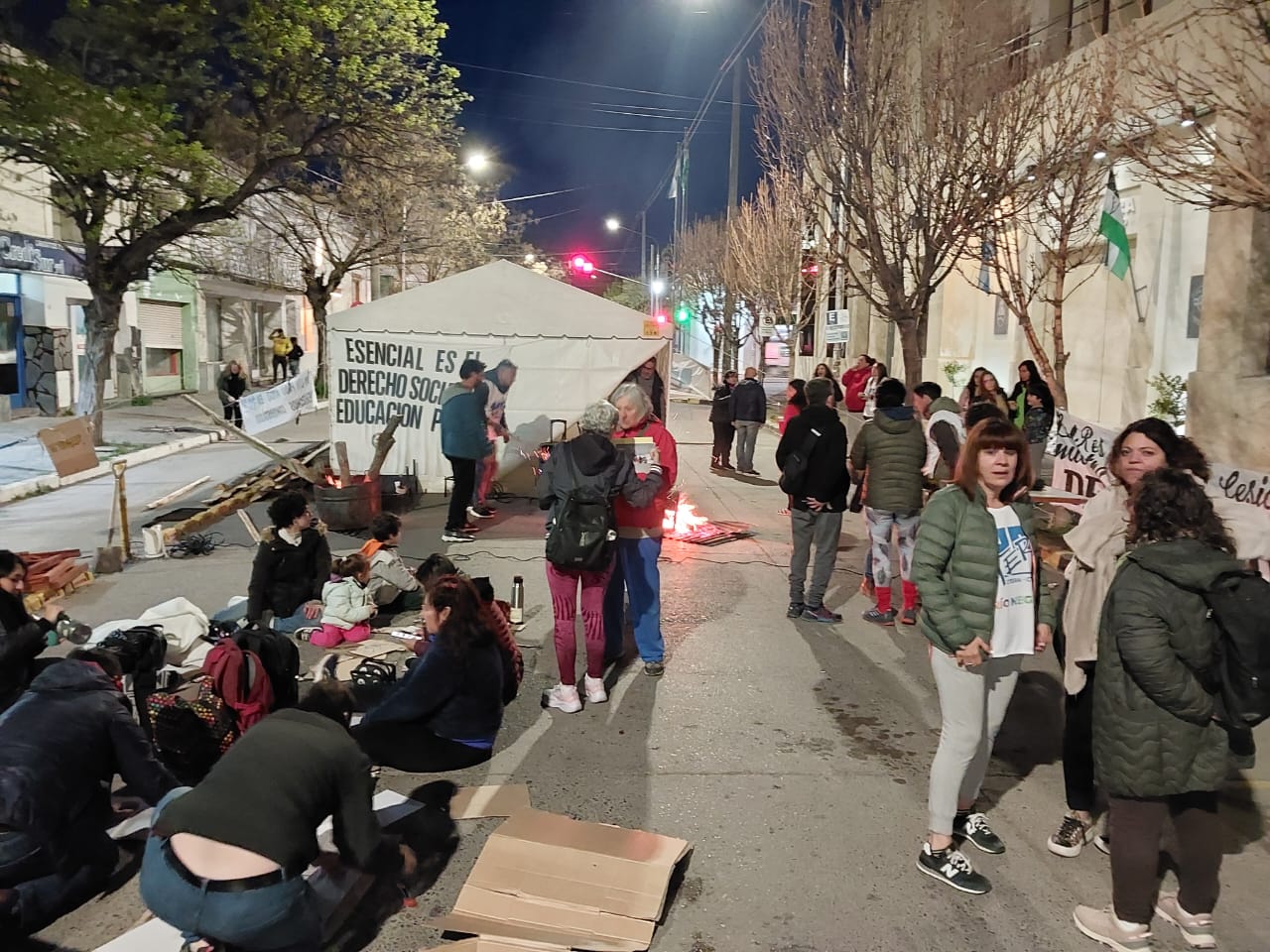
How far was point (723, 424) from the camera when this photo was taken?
15133mm

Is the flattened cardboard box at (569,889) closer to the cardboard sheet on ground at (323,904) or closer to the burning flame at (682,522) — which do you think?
the cardboard sheet on ground at (323,904)

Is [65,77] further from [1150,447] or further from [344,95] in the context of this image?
[1150,447]

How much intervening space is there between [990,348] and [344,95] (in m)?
13.1

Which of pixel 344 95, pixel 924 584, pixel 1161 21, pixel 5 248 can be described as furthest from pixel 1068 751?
pixel 5 248

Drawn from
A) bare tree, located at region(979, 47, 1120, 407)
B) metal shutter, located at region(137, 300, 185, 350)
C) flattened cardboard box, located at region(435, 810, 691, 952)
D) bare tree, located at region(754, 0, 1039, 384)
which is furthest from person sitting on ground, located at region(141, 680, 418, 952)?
metal shutter, located at region(137, 300, 185, 350)

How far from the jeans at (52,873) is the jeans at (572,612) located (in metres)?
2.34

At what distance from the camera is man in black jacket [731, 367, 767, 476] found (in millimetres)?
14352

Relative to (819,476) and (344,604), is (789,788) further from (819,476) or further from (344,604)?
(344,604)

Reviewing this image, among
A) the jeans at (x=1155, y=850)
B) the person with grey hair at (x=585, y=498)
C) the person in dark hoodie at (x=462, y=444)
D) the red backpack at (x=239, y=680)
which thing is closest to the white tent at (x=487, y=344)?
the person in dark hoodie at (x=462, y=444)

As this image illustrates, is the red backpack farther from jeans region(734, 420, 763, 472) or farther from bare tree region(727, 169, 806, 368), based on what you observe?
bare tree region(727, 169, 806, 368)

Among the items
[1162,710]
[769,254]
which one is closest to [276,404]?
[1162,710]

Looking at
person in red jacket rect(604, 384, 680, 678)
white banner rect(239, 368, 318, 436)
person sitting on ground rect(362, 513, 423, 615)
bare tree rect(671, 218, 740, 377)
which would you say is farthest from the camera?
bare tree rect(671, 218, 740, 377)

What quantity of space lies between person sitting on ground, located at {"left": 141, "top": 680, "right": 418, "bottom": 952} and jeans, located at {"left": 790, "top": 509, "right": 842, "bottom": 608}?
14.6 ft

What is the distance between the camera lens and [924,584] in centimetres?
353
